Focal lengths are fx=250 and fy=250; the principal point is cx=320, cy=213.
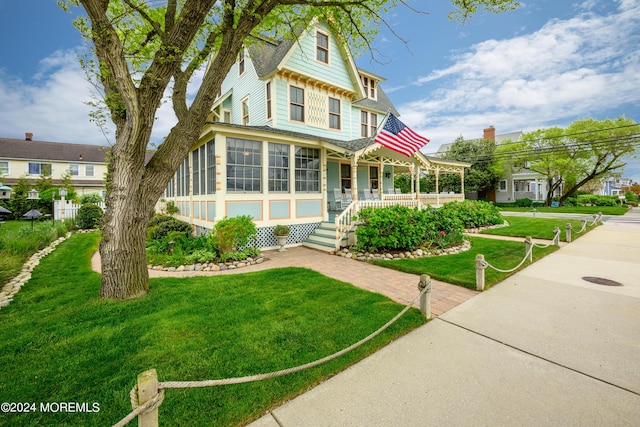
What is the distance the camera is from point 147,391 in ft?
5.02

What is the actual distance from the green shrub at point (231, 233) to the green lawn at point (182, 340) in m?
2.14

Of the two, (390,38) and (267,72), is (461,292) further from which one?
(267,72)

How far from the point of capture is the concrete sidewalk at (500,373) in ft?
7.02

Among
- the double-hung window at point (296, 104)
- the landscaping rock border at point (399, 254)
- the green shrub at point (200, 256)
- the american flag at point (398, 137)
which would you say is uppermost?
the double-hung window at point (296, 104)

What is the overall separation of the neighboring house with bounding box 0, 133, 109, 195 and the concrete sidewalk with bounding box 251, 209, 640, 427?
1337 inches

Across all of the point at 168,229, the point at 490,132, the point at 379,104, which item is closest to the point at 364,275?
the point at 168,229

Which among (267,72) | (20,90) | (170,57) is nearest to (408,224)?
(170,57)

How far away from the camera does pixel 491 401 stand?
2.30 meters

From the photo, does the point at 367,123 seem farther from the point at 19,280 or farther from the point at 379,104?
the point at 19,280

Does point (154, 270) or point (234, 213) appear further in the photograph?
point (234, 213)

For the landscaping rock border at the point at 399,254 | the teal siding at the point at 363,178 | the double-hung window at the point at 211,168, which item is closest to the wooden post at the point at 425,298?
the landscaping rock border at the point at 399,254

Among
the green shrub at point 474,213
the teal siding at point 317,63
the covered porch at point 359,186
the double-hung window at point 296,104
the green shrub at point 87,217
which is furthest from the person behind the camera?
the green shrub at point 87,217

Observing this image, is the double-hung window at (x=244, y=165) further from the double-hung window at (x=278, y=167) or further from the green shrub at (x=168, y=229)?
the green shrub at (x=168, y=229)

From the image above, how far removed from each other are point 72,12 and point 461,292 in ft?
30.7
